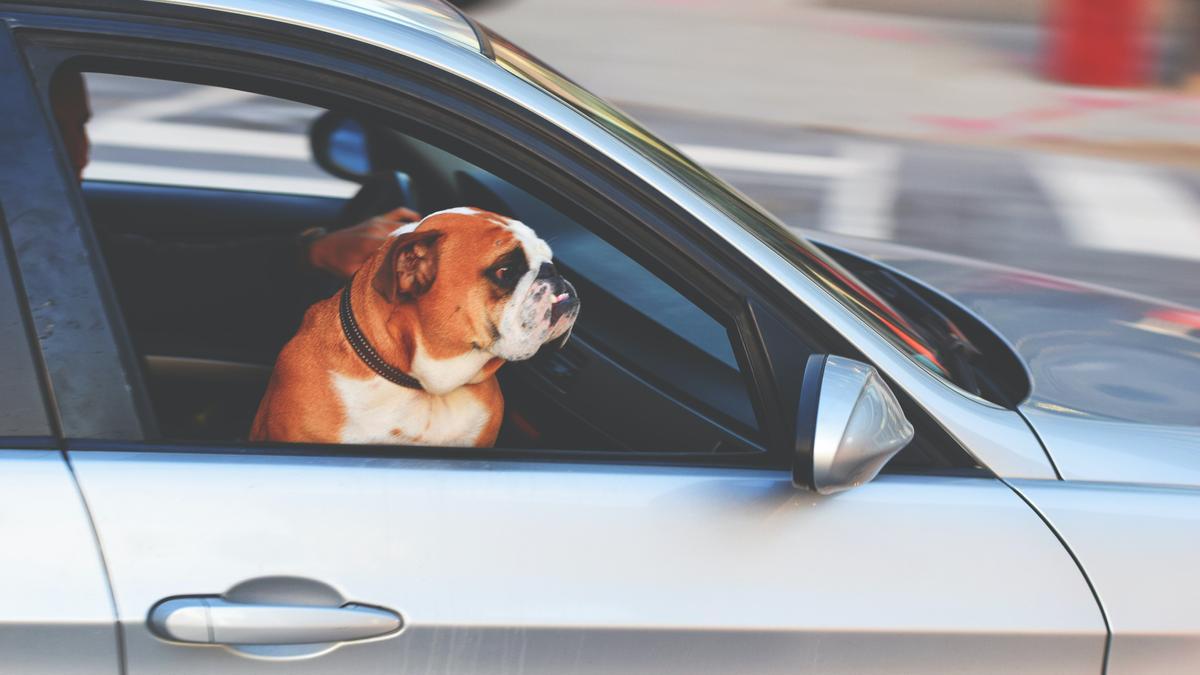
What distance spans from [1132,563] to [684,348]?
81cm

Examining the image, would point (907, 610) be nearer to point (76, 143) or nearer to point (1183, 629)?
point (1183, 629)

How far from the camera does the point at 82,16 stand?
1.73 m

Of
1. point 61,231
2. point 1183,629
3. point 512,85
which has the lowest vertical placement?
point 1183,629

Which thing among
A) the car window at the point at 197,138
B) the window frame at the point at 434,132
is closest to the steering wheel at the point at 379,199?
the window frame at the point at 434,132

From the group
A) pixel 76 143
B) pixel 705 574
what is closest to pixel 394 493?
pixel 705 574

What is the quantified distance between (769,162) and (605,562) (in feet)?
22.7

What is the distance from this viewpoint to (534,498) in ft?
5.80

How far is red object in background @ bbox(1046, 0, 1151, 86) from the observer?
10789 mm

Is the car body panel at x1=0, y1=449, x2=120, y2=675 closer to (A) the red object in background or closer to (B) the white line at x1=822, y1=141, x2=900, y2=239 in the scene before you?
(B) the white line at x1=822, y1=141, x2=900, y2=239

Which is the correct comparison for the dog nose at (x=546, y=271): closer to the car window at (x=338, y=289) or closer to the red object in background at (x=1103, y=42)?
the car window at (x=338, y=289)

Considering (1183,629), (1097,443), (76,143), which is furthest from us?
(76,143)

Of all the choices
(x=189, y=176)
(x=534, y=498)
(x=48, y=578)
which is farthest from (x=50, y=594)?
(x=189, y=176)

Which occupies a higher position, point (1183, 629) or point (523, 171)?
point (523, 171)

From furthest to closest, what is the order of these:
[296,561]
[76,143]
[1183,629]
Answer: [76,143] < [1183,629] < [296,561]
